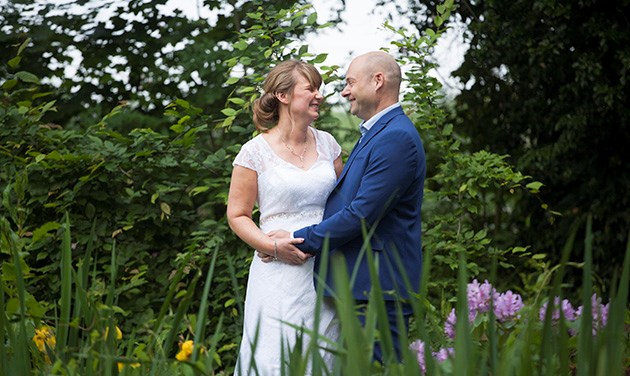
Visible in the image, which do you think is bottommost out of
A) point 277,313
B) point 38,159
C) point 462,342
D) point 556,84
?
point 277,313

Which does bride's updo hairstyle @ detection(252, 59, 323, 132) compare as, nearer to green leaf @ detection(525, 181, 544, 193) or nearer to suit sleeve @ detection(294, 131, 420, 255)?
suit sleeve @ detection(294, 131, 420, 255)

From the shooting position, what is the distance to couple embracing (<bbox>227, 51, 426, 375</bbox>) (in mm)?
3188

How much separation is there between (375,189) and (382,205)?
0.06m

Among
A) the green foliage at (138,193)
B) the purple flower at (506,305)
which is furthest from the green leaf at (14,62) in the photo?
the purple flower at (506,305)

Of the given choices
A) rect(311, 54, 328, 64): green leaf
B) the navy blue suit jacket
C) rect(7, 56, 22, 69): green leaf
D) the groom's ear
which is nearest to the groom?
the navy blue suit jacket

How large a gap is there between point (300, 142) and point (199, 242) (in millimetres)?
1626

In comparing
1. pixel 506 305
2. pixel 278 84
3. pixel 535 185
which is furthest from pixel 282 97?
pixel 535 185

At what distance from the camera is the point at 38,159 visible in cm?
471

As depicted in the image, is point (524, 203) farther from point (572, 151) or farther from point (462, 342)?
point (462, 342)

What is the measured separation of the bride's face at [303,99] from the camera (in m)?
3.47

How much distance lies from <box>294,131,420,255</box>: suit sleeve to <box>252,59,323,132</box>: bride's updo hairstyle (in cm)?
44

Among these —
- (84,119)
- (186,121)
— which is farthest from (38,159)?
(84,119)

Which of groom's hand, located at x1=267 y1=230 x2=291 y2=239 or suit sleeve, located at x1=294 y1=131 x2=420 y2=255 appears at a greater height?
suit sleeve, located at x1=294 y1=131 x2=420 y2=255

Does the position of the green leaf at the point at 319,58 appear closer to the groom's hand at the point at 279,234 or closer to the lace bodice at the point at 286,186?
the lace bodice at the point at 286,186
